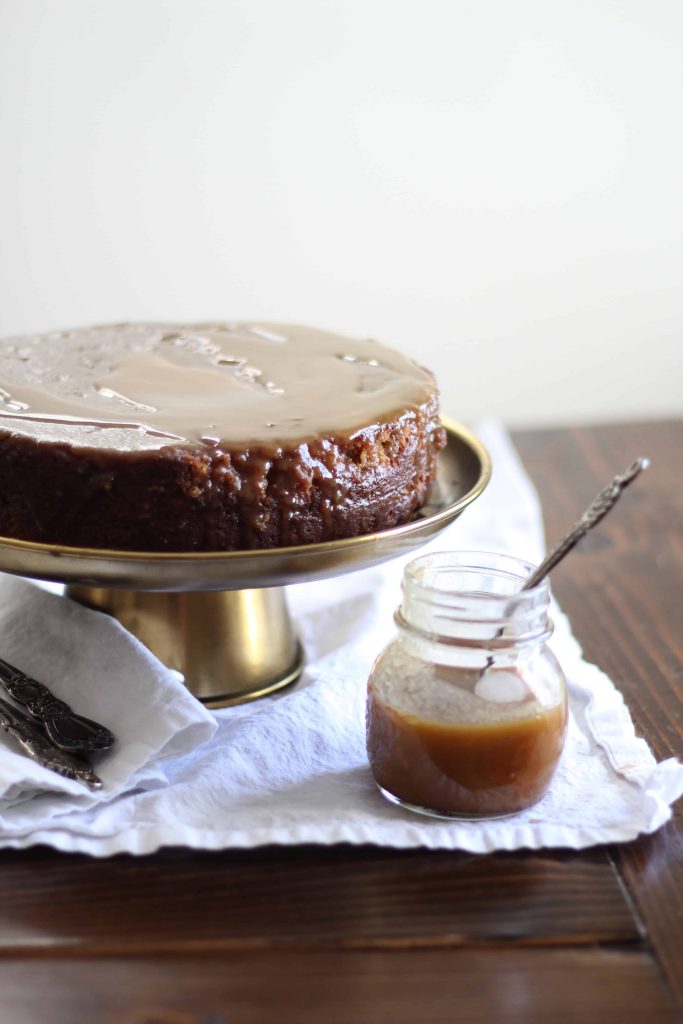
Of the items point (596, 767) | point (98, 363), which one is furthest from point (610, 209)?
point (596, 767)

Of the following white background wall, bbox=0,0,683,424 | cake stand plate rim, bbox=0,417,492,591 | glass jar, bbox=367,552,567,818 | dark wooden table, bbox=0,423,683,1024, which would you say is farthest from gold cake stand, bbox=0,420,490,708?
white background wall, bbox=0,0,683,424

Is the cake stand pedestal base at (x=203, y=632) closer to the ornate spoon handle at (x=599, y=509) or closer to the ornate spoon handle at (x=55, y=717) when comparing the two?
the ornate spoon handle at (x=55, y=717)

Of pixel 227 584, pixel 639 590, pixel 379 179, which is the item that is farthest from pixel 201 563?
pixel 379 179

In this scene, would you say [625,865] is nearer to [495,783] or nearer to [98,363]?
[495,783]

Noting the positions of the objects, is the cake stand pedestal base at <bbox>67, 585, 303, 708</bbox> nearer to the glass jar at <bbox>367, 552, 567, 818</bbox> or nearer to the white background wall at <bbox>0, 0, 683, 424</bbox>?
the glass jar at <bbox>367, 552, 567, 818</bbox>

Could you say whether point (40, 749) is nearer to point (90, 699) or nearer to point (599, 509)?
point (90, 699)

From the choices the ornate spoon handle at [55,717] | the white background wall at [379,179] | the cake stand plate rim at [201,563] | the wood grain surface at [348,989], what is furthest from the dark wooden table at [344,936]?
the white background wall at [379,179]
